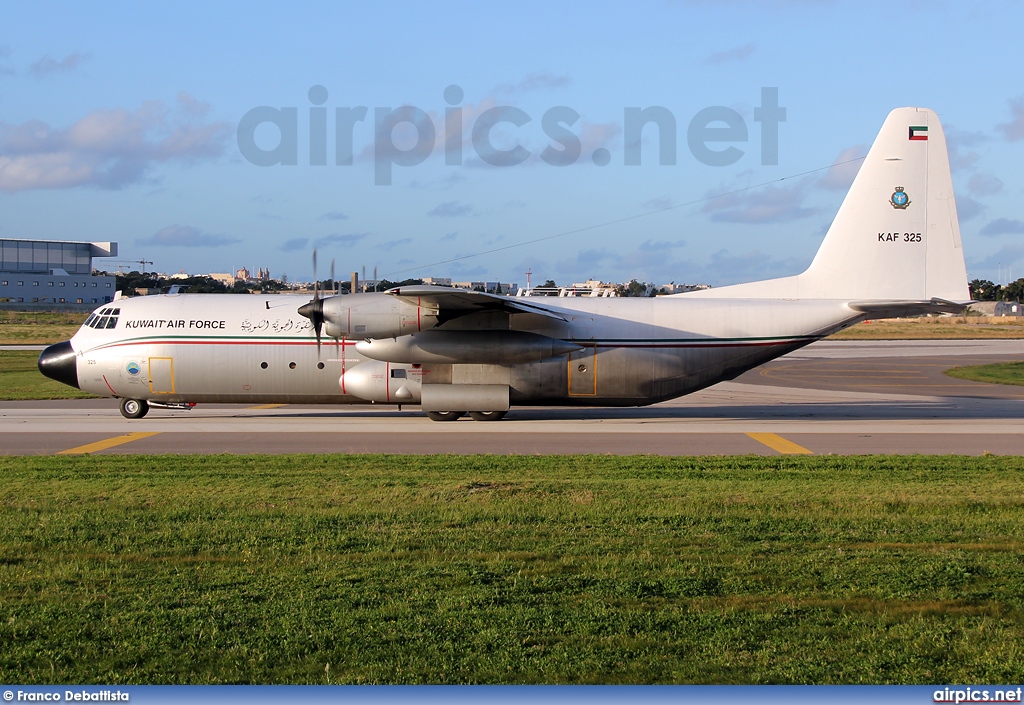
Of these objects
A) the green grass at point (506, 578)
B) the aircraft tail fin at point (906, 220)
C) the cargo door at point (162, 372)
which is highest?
the aircraft tail fin at point (906, 220)

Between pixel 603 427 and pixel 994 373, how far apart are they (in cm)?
2449

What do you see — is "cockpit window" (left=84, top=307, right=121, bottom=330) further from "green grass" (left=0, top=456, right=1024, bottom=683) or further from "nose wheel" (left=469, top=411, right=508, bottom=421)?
"nose wheel" (left=469, top=411, right=508, bottom=421)

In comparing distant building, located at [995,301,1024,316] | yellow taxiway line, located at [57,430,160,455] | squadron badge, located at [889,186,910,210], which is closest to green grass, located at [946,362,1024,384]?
squadron badge, located at [889,186,910,210]

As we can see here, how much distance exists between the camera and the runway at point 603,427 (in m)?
18.9

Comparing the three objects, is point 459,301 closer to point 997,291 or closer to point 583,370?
point 583,370

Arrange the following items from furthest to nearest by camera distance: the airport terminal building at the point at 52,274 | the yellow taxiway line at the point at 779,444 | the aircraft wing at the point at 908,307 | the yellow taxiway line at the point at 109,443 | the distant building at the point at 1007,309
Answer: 1. the distant building at the point at 1007,309
2. the airport terminal building at the point at 52,274
3. the aircraft wing at the point at 908,307
4. the yellow taxiway line at the point at 779,444
5. the yellow taxiway line at the point at 109,443

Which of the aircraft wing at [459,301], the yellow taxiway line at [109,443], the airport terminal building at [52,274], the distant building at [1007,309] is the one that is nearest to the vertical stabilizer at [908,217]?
the aircraft wing at [459,301]

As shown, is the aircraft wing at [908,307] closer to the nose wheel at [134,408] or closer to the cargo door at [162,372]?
the cargo door at [162,372]

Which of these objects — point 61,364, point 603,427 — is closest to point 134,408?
point 61,364

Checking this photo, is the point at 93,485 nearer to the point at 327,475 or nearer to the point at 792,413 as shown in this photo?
the point at 327,475

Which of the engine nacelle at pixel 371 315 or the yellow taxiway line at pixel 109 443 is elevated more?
the engine nacelle at pixel 371 315

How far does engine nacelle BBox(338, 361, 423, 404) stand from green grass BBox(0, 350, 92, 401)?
1091 cm

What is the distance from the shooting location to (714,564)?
900cm

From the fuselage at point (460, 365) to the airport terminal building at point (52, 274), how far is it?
99605mm
